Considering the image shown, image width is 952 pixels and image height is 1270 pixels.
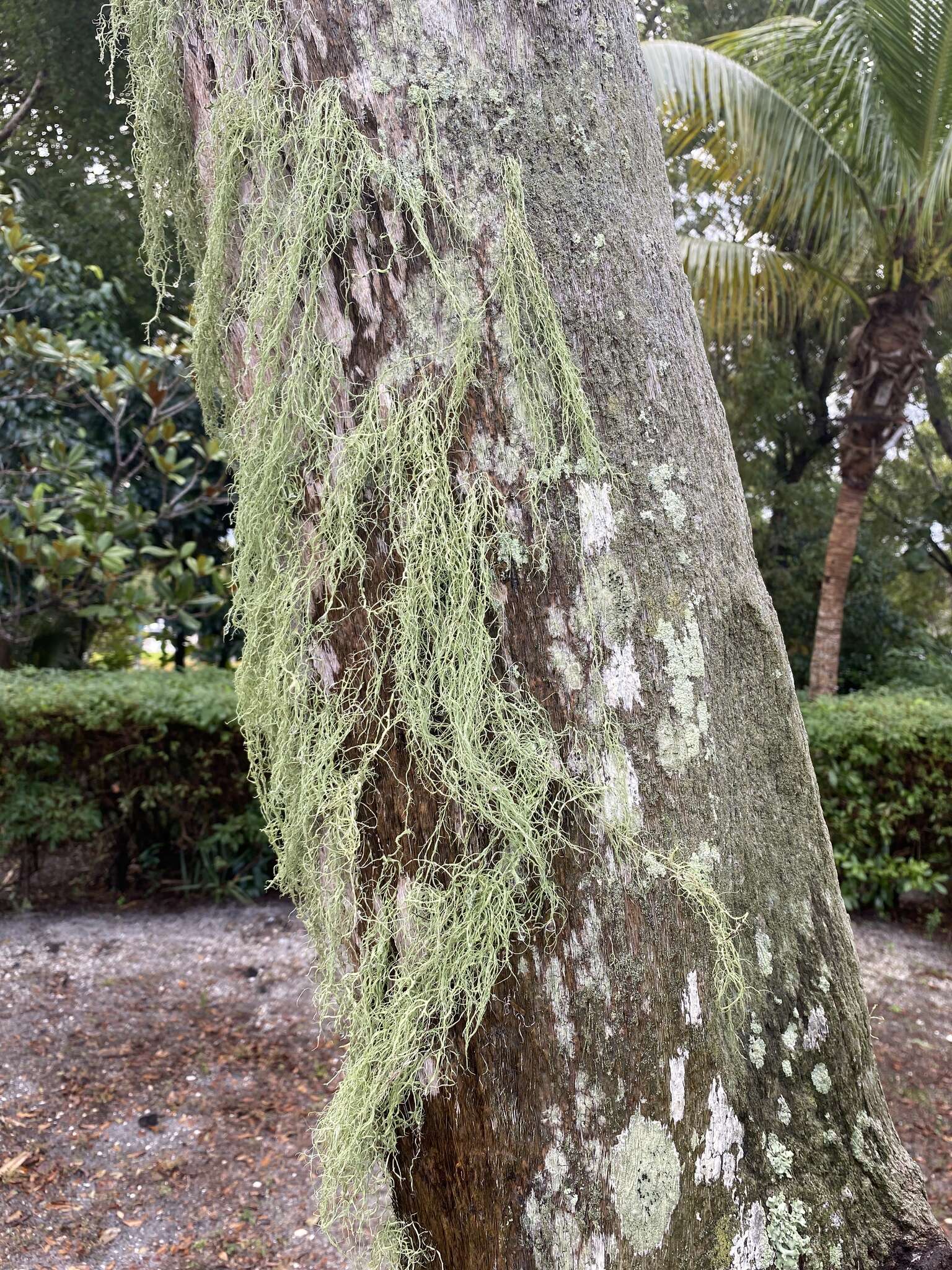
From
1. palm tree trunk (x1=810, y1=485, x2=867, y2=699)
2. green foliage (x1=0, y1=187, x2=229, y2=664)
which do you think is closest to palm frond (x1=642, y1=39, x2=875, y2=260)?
palm tree trunk (x1=810, y1=485, x2=867, y2=699)

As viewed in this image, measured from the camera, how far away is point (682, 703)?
→ 1.05 metres

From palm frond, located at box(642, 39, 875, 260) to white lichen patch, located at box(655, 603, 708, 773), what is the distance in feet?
16.2

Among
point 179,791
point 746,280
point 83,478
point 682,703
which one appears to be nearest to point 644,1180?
point 682,703

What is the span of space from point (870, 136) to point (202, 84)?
5842 mm

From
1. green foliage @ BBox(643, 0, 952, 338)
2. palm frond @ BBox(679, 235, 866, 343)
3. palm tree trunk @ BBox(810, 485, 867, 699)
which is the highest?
green foliage @ BBox(643, 0, 952, 338)

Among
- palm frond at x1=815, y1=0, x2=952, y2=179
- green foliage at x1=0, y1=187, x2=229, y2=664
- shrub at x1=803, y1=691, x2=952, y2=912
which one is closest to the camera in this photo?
green foliage at x1=0, y1=187, x2=229, y2=664

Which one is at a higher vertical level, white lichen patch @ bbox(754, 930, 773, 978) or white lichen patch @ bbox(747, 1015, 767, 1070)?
white lichen patch @ bbox(754, 930, 773, 978)

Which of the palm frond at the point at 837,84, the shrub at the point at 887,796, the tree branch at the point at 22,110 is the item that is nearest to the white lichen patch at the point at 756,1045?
the shrub at the point at 887,796

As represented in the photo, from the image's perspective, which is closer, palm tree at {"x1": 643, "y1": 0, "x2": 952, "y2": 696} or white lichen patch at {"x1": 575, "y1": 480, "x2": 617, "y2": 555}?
white lichen patch at {"x1": 575, "y1": 480, "x2": 617, "y2": 555}

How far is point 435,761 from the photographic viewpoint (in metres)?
1.03

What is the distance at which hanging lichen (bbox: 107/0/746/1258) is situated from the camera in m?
1.02

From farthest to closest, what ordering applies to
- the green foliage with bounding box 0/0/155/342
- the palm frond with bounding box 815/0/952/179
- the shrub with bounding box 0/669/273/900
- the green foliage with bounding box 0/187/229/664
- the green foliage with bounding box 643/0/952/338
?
1. the green foliage with bounding box 0/0/155/342
2. the green foliage with bounding box 643/0/952/338
3. the palm frond with bounding box 815/0/952/179
4. the green foliage with bounding box 0/187/229/664
5. the shrub with bounding box 0/669/273/900

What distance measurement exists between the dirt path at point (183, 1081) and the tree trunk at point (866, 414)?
2728mm

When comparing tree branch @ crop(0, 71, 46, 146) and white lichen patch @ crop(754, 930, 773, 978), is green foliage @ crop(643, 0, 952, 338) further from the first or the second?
white lichen patch @ crop(754, 930, 773, 978)
